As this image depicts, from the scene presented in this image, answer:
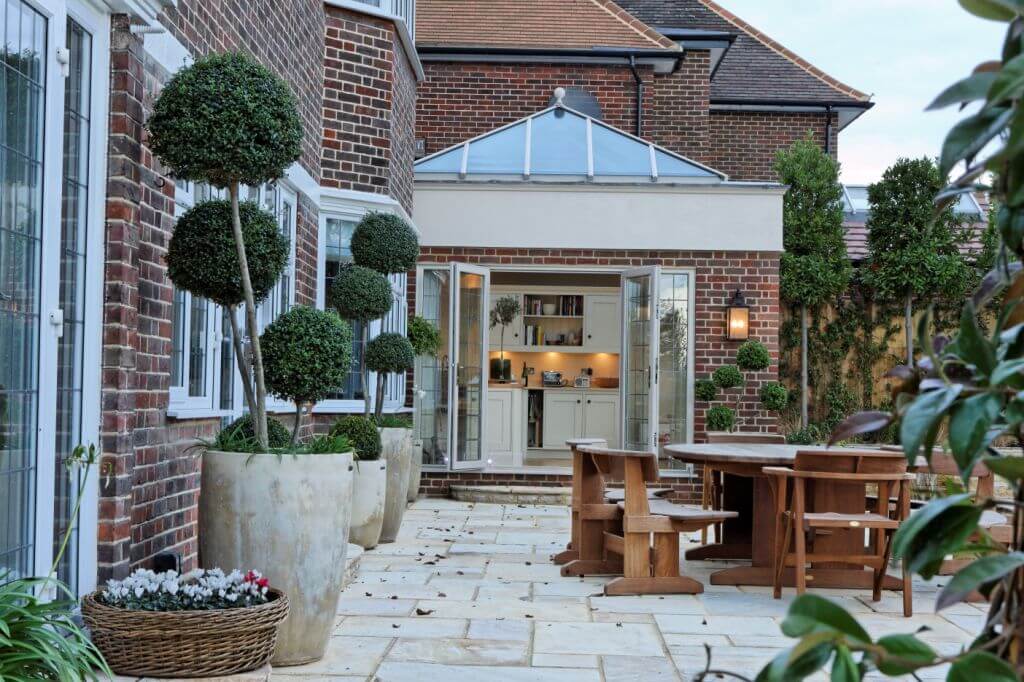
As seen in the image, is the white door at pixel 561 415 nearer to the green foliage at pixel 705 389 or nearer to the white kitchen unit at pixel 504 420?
the white kitchen unit at pixel 504 420

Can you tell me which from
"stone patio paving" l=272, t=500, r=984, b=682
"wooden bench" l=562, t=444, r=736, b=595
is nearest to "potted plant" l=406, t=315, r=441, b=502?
"stone patio paving" l=272, t=500, r=984, b=682

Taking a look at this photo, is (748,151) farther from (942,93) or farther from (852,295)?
(942,93)

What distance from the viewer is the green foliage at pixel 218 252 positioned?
446 cm

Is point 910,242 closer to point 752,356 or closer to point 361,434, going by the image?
point 752,356

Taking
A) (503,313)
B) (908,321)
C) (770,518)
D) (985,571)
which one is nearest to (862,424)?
(985,571)

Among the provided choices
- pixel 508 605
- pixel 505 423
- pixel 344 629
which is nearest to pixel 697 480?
pixel 505 423

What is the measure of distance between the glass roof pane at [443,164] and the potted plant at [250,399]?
24.2 ft

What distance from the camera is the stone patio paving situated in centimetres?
456

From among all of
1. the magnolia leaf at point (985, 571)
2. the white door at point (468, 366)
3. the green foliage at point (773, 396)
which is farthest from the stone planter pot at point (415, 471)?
the magnolia leaf at point (985, 571)

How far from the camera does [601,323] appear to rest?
1570 cm

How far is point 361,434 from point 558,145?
19.6ft

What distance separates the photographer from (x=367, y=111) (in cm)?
924

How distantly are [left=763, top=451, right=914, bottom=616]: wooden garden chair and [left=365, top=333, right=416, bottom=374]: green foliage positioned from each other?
3109 mm

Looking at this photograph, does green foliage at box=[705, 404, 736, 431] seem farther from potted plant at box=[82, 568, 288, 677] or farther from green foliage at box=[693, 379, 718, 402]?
potted plant at box=[82, 568, 288, 677]
